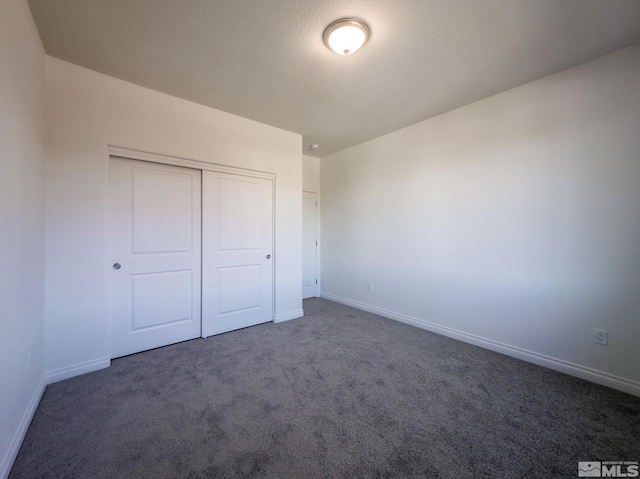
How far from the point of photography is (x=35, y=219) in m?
1.83

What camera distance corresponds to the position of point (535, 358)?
2.40 metres

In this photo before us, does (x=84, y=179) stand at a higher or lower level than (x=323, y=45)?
lower

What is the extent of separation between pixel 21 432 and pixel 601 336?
417 cm

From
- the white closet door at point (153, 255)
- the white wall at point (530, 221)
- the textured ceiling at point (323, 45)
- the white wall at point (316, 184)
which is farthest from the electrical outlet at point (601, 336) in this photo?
the white closet door at point (153, 255)

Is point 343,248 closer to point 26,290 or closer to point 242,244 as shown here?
point 242,244

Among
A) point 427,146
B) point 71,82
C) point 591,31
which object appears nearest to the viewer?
point 591,31

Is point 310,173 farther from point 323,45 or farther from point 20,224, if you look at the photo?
point 20,224

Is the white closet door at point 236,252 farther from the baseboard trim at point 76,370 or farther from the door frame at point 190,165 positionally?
the baseboard trim at point 76,370

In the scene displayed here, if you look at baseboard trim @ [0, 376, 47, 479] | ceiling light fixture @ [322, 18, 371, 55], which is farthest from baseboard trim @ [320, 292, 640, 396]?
baseboard trim @ [0, 376, 47, 479]

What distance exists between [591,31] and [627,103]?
650mm

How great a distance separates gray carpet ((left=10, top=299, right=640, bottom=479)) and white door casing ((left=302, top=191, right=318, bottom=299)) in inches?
87.6

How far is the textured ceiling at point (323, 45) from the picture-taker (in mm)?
1650

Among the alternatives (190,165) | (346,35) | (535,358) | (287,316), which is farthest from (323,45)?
(535,358)

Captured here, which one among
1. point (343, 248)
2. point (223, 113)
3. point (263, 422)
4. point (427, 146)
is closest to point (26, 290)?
point (263, 422)
